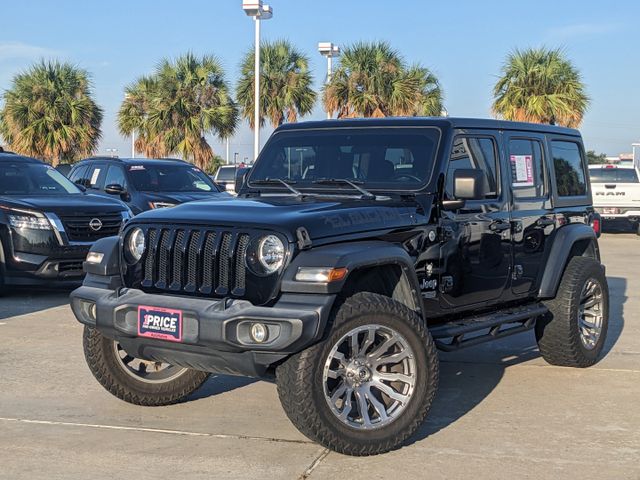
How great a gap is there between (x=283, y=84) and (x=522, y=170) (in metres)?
31.2

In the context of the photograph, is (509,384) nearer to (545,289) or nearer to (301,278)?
(545,289)

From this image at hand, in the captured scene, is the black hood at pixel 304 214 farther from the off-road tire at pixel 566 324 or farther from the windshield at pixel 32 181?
the windshield at pixel 32 181

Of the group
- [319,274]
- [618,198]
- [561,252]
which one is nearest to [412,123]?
[561,252]

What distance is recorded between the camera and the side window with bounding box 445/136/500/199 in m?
6.16

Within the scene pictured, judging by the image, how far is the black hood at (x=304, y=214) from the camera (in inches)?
198

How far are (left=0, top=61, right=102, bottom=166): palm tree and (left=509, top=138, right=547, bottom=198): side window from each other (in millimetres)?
28268

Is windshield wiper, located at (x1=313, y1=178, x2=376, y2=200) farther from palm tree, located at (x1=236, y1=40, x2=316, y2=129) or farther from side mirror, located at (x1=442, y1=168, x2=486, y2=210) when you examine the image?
palm tree, located at (x1=236, y1=40, x2=316, y2=129)

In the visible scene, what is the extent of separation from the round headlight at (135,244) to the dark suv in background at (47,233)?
5.43 m

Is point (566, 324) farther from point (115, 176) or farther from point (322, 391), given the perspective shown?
point (115, 176)

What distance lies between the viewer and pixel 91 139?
34.1 metres

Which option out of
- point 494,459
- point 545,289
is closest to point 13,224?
point 545,289

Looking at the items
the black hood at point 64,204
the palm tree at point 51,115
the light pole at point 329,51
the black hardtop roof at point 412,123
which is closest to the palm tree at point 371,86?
the light pole at point 329,51

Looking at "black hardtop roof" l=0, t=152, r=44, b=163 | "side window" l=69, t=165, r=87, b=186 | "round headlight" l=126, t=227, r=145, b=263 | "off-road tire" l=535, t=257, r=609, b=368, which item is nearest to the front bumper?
"round headlight" l=126, t=227, r=145, b=263

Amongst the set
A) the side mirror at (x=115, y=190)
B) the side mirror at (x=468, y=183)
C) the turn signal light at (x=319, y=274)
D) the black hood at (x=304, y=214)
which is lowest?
the turn signal light at (x=319, y=274)
